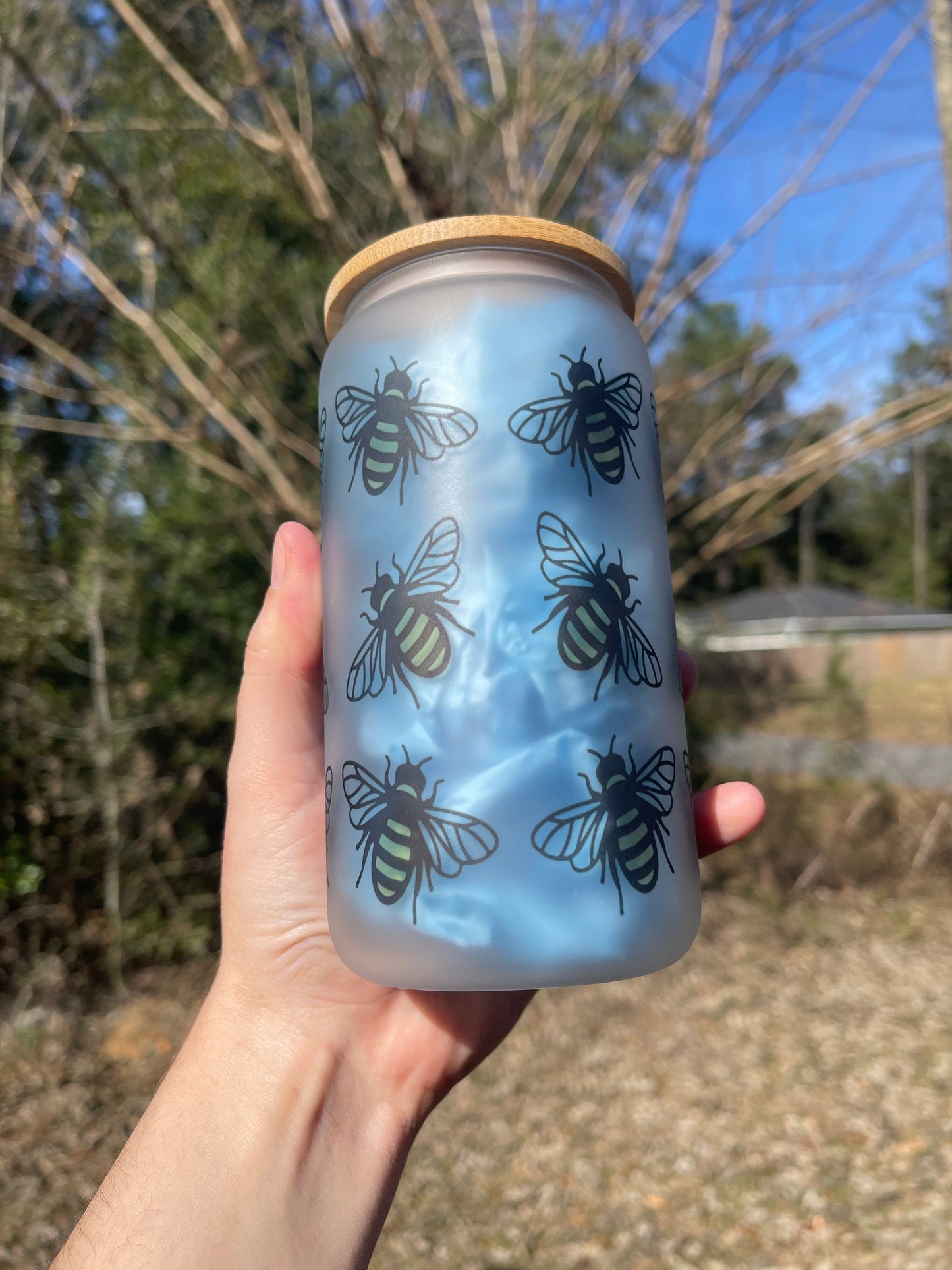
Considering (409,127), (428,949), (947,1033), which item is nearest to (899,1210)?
(947,1033)

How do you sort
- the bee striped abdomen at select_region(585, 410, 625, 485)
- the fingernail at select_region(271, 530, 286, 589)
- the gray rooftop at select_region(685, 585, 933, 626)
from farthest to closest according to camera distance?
the gray rooftop at select_region(685, 585, 933, 626) < the fingernail at select_region(271, 530, 286, 589) < the bee striped abdomen at select_region(585, 410, 625, 485)

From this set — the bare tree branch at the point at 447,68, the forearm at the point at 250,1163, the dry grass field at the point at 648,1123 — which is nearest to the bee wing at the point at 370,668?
the forearm at the point at 250,1163

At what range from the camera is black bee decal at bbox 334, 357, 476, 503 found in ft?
3.77

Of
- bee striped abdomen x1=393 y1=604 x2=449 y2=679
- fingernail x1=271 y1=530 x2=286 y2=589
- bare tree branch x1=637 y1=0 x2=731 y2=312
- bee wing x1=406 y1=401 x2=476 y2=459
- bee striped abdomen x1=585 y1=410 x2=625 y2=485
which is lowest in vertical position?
bee striped abdomen x1=393 y1=604 x2=449 y2=679

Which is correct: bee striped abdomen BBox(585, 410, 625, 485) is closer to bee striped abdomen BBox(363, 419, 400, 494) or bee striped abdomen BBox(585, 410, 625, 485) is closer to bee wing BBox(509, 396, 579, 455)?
bee wing BBox(509, 396, 579, 455)

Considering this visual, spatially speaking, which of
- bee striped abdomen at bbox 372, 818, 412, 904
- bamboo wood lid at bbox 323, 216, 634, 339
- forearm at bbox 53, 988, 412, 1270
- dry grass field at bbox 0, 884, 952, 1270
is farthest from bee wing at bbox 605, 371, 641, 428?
dry grass field at bbox 0, 884, 952, 1270

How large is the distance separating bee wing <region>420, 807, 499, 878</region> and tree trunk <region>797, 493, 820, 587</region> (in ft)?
76.5

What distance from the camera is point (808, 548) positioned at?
2856 cm

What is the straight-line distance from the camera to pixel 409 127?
2.72m

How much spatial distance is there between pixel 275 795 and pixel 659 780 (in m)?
0.73

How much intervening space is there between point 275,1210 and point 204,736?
281cm

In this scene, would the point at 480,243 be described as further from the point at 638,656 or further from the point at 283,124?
the point at 283,124

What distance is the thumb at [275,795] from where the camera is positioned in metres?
1.54

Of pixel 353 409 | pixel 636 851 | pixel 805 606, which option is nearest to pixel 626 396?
pixel 353 409
